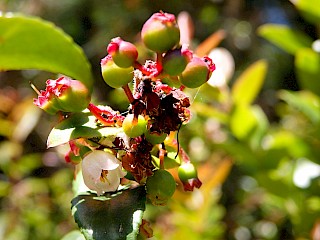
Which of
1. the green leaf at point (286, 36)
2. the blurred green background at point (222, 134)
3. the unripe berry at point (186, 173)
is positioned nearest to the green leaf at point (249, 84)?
the blurred green background at point (222, 134)

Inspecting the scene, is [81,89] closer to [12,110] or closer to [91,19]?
[12,110]

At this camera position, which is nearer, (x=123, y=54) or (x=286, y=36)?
(x=123, y=54)

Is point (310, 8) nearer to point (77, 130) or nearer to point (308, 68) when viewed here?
point (308, 68)

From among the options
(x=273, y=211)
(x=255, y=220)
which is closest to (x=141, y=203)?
(x=273, y=211)

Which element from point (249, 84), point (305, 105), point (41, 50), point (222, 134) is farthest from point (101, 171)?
point (222, 134)

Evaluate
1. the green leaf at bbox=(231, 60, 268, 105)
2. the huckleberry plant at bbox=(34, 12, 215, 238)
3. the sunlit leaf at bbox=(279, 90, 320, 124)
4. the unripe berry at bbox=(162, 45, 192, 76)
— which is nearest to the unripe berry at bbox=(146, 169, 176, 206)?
the huckleberry plant at bbox=(34, 12, 215, 238)

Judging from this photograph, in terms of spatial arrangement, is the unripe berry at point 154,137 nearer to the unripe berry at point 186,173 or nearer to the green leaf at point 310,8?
the unripe berry at point 186,173

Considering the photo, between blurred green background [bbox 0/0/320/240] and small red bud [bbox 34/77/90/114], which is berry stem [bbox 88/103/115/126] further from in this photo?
blurred green background [bbox 0/0/320/240]
